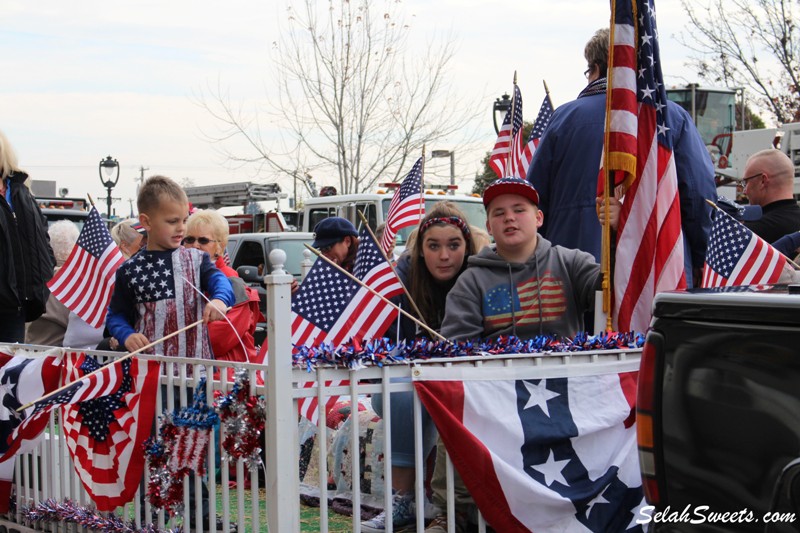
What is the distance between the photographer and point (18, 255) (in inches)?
247

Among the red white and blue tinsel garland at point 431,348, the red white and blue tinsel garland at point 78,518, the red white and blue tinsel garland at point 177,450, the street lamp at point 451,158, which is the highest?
the street lamp at point 451,158

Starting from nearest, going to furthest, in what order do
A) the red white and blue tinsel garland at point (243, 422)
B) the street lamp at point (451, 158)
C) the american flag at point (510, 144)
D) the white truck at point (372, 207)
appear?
the red white and blue tinsel garland at point (243, 422) → the american flag at point (510, 144) → the white truck at point (372, 207) → the street lamp at point (451, 158)

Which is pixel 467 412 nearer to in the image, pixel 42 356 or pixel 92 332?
pixel 42 356

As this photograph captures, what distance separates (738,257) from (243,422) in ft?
9.77

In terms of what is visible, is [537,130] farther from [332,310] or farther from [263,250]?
[263,250]

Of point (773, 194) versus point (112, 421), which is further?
point (773, 194)

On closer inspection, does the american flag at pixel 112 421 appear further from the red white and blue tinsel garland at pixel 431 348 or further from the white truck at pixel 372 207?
the white truck at pixel 372 207

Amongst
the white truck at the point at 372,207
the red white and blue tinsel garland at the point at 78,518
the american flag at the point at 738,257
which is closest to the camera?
the red white and blue tinsel garland at the point at 78,518

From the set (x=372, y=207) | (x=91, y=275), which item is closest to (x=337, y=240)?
(x=91, y=275)

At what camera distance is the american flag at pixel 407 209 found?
768cm

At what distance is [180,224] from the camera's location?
5.16 m
